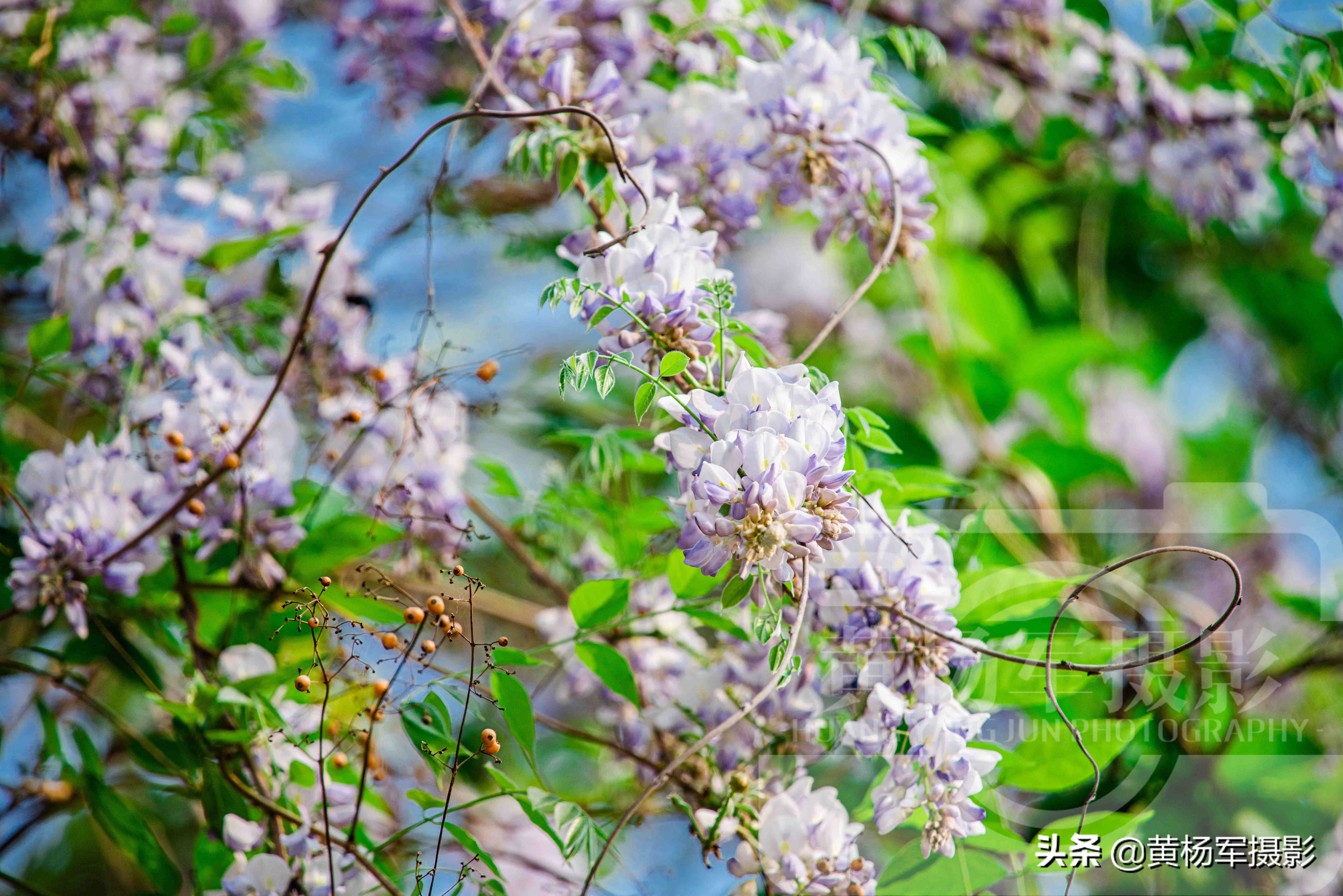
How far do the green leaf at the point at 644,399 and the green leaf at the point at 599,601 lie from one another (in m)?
0.19

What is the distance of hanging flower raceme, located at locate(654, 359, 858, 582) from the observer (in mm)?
553

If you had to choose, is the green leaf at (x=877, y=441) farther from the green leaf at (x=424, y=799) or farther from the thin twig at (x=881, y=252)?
the green leaf at (x=424, y=799)

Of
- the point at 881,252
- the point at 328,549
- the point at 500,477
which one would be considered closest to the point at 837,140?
the point at 881,252

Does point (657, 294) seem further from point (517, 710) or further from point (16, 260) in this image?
point (16, 260)

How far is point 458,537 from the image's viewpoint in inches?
37.0

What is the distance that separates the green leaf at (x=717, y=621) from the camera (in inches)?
28.5

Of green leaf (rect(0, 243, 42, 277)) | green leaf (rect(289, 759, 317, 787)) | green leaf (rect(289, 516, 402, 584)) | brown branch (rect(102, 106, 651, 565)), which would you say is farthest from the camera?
green leaf (rect(0, 243, 42, 277))

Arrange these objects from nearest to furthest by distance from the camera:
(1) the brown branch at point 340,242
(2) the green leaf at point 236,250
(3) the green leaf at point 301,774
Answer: (1) the brown branch at point 340,242
(3) the green leaf at point 301,774
(2) the green leaf at point 236,250

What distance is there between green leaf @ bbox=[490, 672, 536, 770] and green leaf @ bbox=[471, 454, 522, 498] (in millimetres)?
283

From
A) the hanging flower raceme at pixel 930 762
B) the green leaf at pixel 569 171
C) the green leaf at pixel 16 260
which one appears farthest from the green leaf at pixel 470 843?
the green leaf at pixel 16 260

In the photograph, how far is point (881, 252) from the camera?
852 mm

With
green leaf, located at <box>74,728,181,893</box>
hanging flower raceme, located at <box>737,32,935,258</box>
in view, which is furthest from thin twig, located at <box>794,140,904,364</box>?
green leaf, located at <box>74,728,181,893</box>

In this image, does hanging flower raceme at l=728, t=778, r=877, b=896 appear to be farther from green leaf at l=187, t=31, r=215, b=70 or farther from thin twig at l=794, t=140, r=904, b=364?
green leaf at l=187, t=31, r=215, b=70

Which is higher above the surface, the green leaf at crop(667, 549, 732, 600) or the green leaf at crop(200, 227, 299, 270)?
the green leaf at crop(200, 227, 299, 270)
